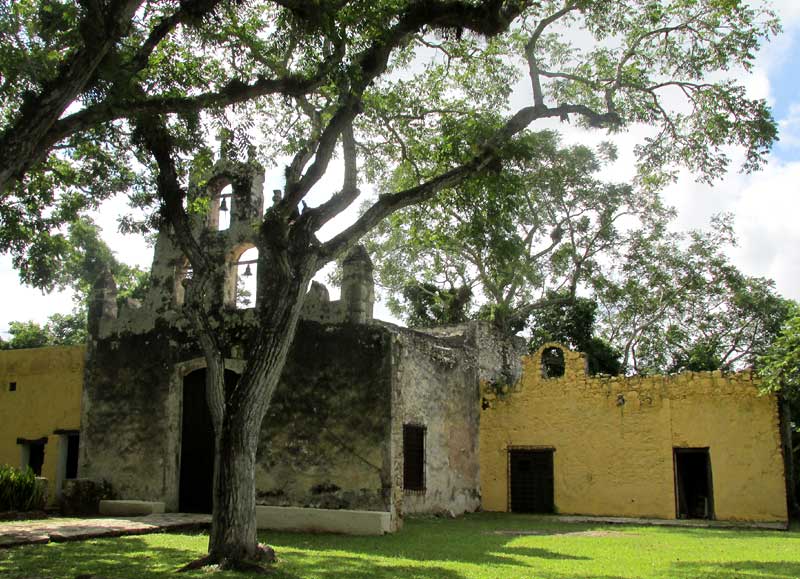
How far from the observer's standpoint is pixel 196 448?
1347 centimetres

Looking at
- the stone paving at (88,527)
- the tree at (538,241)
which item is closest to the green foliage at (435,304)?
the tree at (538,241)

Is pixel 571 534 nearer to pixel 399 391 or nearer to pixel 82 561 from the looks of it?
pixel 399 391

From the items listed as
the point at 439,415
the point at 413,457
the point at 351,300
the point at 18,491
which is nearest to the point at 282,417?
the point at 351,300

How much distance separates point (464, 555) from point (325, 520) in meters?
3.14

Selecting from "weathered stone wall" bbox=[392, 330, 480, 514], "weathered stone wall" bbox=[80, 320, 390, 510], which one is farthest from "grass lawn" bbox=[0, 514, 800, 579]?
"weathered stone wall" bbox=[392, 330, 480, 514]

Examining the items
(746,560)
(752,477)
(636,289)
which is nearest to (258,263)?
(746,560)

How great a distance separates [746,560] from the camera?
29.1 feet

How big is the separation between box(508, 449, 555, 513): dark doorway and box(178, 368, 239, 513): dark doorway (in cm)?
651

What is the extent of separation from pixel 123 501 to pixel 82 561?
17.9 ft

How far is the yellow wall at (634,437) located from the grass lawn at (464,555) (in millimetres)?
2047

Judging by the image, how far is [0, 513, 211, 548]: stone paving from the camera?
31.7ft

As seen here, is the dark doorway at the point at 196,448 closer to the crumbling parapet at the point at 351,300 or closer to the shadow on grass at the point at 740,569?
the crumbling parapet at the point at 351,300

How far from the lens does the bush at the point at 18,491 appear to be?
12094mm

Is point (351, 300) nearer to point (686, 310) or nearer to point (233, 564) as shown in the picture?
point (233, 564)
